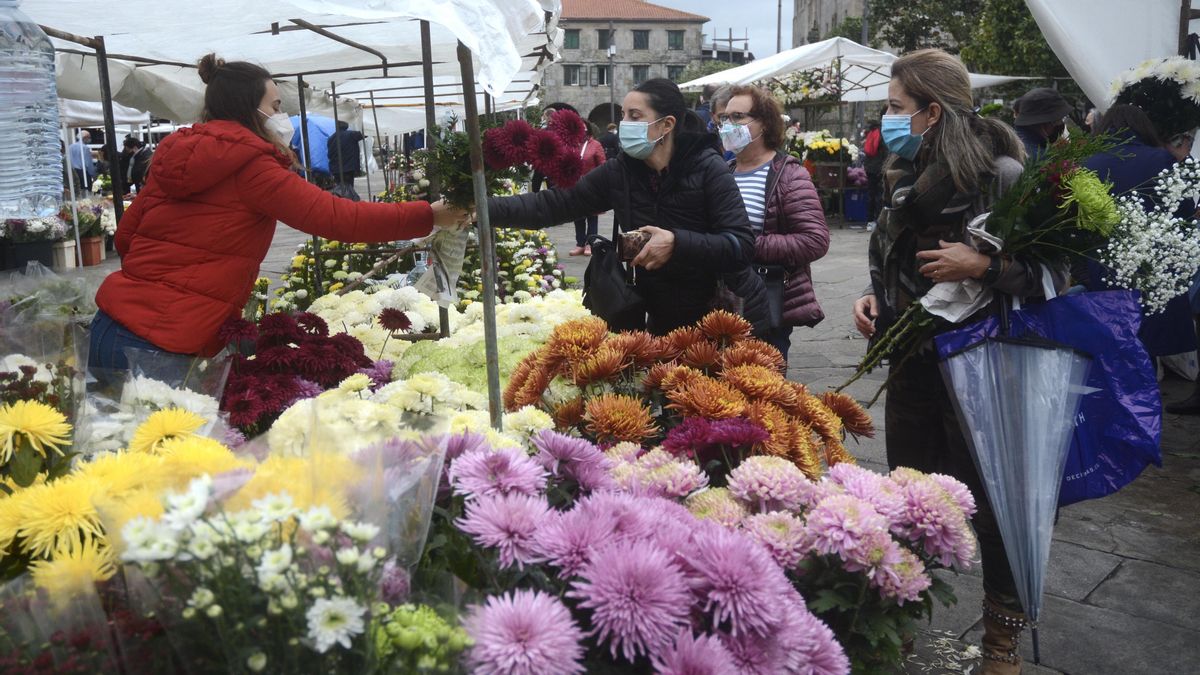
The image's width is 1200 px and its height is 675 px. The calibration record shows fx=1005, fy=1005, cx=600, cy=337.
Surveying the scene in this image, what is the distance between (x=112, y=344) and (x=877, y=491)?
2.34m

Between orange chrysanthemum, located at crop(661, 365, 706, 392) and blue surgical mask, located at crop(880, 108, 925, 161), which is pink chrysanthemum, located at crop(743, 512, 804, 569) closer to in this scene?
orange chrysanthemum, located at crop(661, 365, 706, 392)

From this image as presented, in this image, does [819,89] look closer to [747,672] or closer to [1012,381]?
[1012,381]

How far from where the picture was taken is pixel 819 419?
2.25 metres

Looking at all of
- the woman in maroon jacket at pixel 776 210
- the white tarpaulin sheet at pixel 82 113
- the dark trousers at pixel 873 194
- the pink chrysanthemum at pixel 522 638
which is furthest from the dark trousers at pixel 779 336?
the dark trousers at pixel 873 194

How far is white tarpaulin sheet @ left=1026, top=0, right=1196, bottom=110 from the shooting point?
4.50 metres

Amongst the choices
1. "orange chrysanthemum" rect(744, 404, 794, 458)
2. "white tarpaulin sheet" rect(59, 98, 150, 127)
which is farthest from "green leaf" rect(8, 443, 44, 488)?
"white tarpaulin sheet" rect(59, 98, 150, 127)

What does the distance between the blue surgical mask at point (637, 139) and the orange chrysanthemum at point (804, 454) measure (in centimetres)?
124

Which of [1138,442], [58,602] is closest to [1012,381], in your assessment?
[1138,442]

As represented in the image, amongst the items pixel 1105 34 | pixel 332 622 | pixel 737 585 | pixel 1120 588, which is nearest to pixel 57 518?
pixel 332 622

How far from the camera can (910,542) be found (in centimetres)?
175

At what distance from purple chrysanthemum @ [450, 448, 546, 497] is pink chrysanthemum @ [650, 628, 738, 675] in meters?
0.34

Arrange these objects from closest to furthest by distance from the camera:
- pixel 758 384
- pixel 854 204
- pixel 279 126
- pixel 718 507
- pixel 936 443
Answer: pixel 718 507
pixel 758 384
pixel 936 443
pixel 279 126
pixel 854 204

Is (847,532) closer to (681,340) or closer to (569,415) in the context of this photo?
(569,415)

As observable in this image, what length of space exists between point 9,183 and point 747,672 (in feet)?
6.73
